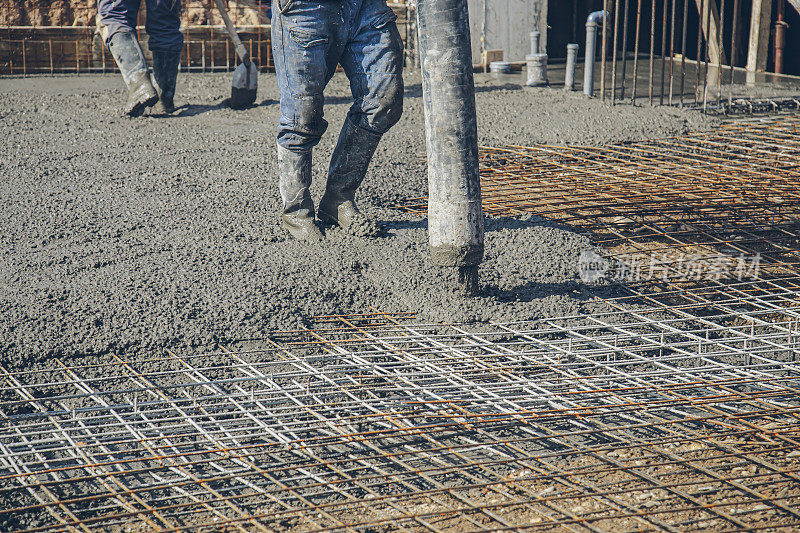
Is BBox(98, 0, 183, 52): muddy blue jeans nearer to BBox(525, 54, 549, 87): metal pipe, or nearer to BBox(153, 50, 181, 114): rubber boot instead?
BBox(153, 50, 181, 114): rubber boot

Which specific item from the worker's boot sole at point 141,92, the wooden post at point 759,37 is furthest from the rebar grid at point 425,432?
the wooden post at point 759,37

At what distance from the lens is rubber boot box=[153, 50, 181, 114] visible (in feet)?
23.5

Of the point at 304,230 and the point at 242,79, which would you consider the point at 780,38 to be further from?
the point at 304,230

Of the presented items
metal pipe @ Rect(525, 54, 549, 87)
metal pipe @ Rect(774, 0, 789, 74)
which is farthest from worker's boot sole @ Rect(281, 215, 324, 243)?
metal pipe @ Rect(774, 0, 789, 74)

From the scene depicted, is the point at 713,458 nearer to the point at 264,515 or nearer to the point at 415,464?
the point at 415,464

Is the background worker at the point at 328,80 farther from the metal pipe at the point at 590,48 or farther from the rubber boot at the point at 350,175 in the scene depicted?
the metal pipe at the point at 590,48

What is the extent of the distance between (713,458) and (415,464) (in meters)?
0.92

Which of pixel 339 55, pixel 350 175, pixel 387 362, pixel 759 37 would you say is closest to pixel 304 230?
pixel 350 175

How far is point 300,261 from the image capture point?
12.5 ft

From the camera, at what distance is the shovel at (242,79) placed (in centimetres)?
740

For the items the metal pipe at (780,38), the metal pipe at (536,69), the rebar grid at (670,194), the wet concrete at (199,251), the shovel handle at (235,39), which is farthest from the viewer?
the metal pipe at (780,38)

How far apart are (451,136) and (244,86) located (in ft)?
15.3

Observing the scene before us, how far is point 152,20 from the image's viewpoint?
7133mm

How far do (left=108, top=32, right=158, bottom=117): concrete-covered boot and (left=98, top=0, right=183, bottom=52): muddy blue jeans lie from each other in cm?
9
